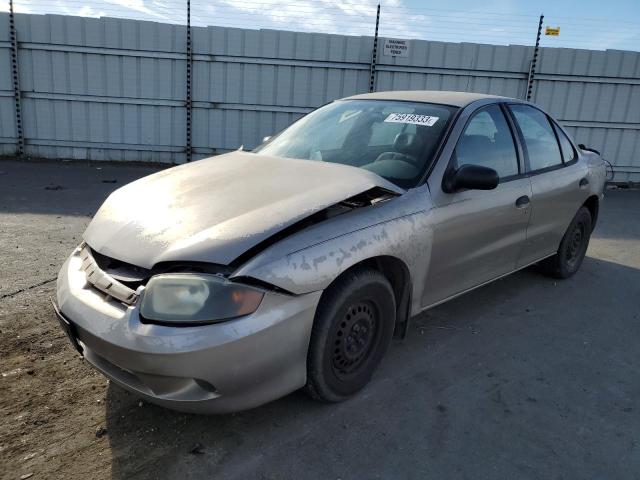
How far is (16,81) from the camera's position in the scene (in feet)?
34.0

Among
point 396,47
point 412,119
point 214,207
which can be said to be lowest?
point 214,207

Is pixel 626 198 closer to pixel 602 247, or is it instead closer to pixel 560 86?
pixel 560 86

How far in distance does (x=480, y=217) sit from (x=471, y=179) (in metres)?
0.41

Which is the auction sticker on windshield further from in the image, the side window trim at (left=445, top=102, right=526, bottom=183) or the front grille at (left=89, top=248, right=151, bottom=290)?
the front grille at (left=89, top=248, right=151, bottom=290)

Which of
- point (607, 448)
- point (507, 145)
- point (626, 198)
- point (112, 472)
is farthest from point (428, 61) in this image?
point (112, 472)

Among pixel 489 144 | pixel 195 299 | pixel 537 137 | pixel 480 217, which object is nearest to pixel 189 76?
pixel 537 137

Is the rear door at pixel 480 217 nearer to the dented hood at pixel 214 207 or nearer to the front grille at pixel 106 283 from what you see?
the dented hood at pixel 214 207

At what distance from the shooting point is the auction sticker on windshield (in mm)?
3454

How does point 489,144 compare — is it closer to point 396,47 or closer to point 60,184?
point 60,184

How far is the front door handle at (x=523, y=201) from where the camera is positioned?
12.4ft

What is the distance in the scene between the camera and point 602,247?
6234 millimetres

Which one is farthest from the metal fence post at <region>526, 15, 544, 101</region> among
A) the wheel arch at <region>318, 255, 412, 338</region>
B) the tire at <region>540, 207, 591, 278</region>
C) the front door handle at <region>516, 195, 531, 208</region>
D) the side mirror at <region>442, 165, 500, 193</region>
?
the wheel arch at <region>318, 255, 412, 338</region>

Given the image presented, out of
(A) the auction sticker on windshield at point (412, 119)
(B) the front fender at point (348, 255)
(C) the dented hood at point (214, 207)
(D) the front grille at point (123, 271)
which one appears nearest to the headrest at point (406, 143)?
(A) the auction sticker on windshield at point (412, 119)

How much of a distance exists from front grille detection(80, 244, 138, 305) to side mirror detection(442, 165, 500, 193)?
1.85 metres
